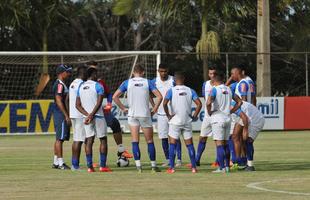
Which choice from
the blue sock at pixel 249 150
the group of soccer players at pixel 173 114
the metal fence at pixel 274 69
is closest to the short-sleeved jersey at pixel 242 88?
the group of soccer players at pixel 173 114

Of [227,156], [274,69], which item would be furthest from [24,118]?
[274,69]

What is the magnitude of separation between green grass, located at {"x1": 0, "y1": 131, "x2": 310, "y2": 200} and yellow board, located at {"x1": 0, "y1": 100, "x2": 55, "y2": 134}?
388 inches

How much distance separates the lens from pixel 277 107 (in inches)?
1406

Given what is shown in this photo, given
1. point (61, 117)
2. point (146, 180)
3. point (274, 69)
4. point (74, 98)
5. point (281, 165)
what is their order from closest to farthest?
1. point (146, 180)
2. point (74, 98)
3. point (61, 117)
4. point (281, 165)
5. point (274, 69)

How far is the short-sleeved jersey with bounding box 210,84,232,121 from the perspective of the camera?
18.2 m

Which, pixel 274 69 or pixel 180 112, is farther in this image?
pixel 274 69

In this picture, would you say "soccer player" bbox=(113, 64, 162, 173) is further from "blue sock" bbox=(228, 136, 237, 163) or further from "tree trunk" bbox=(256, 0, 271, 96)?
"tree trunk" bbox=(256, 0, 271, 96)

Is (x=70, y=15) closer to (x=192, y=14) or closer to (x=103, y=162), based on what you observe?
(x=192, y=14)

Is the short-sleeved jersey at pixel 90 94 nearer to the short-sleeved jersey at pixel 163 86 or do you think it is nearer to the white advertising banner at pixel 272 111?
the short-sleeved jersey at pixel 163 86

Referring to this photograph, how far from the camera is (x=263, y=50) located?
38438 millimetres

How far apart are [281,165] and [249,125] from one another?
156 cm

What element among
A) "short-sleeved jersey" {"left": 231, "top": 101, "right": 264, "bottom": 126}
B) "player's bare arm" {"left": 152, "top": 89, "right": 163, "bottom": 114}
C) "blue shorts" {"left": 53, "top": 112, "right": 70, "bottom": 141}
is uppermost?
"player's bare arm" {"left": 152, "top": 89, "right": 163, "bottom": 114}

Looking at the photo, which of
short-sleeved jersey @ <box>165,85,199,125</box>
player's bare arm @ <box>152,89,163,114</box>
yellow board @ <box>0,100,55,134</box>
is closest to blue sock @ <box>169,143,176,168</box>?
short-sleeved jersey @ <box>165,85,199,125</box>

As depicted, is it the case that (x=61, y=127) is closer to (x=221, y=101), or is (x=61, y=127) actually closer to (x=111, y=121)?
(x=111, y=121)
